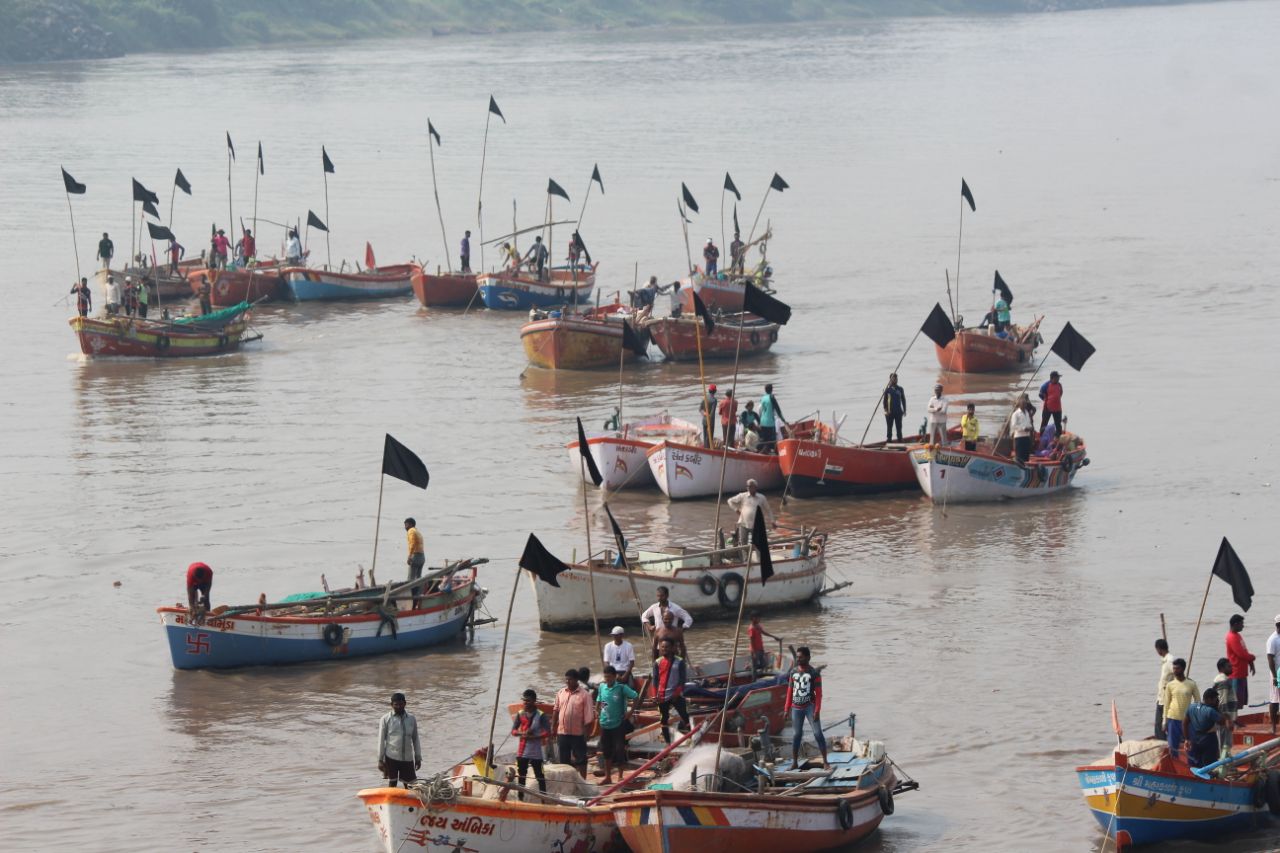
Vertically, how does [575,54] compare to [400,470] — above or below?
above

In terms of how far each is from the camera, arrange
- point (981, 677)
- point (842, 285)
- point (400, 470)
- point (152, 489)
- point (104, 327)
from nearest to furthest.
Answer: point (981, 677) → point (400, 470) → point (152, 489) → point (104, 327) → point (842, 285)

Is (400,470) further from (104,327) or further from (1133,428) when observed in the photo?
(104,327)

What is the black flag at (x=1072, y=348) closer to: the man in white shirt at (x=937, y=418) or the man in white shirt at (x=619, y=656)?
the man in white shirt at (x=937, y=418)

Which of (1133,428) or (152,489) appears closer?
(152,489)

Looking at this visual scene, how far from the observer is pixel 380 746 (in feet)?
47.4

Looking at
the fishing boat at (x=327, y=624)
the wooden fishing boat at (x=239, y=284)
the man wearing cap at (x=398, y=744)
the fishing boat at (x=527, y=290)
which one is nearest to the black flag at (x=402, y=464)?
the fishing boat at (x=327, y=624)

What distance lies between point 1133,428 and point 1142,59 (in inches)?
3882

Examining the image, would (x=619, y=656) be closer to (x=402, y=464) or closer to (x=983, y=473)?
(x=402, y=464)

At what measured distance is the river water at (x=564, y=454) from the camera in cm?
1758

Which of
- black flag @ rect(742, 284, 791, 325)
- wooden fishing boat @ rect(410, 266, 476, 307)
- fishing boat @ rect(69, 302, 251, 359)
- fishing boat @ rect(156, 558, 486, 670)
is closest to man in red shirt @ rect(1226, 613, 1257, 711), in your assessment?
black flag @ rect(742, 284, 791, 325)

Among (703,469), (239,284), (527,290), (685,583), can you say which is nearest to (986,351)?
(703,469)

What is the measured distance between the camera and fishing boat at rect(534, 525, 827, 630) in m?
20.3

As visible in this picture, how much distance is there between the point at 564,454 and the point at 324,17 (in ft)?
378

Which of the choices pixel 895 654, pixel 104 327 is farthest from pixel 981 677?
pixel 104 327
